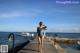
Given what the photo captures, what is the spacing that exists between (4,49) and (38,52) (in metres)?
4.83

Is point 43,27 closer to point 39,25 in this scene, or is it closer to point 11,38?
point 39,25

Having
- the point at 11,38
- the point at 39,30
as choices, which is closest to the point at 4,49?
the point at 11,38

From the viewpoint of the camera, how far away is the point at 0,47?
13094mm

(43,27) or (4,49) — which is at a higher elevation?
(43,27)

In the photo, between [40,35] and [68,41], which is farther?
[68,41]

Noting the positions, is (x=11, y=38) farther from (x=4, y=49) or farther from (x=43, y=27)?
(x=43, y=27)

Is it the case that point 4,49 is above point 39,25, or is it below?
below

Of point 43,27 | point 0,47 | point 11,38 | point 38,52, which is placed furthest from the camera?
point 38,52

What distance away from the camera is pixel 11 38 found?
12227mm

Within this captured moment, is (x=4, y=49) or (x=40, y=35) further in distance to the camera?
(x=40, y=35)

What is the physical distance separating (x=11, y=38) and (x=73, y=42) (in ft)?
183

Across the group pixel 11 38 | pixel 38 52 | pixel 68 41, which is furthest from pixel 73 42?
pixel 11 38

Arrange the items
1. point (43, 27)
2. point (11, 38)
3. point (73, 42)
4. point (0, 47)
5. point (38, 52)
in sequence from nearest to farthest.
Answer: point (11, 38) < point (0, 47) < point (43, 27) < point (38, 52) < point (73, 42)

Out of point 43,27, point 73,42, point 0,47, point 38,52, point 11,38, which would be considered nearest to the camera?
point 11,38
